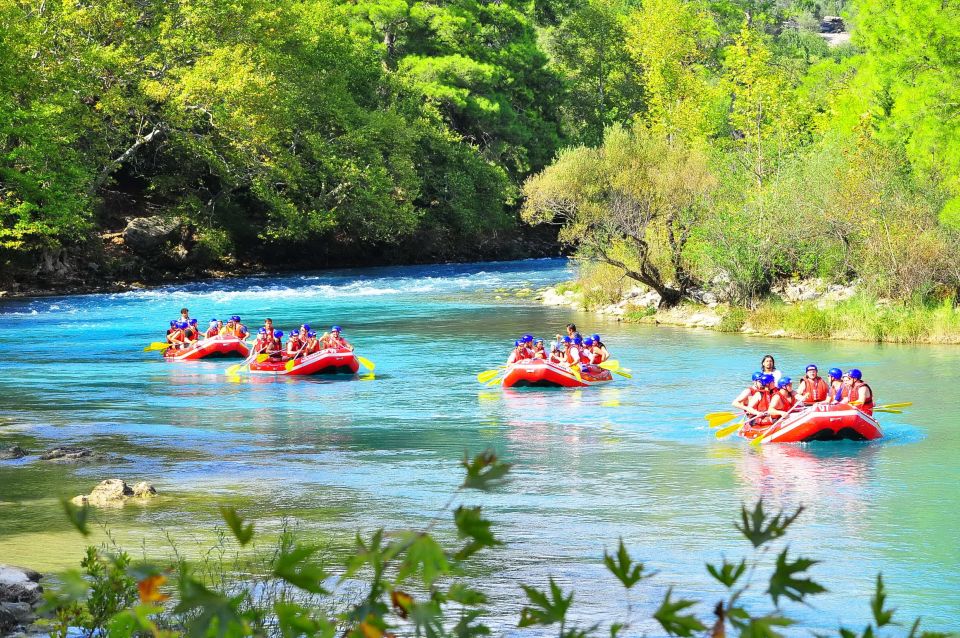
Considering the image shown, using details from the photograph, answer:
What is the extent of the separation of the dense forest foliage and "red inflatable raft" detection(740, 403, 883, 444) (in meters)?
14.1

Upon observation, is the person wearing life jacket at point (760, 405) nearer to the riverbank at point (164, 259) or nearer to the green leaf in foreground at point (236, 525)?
the green leaf in foreground at point (236, 525)

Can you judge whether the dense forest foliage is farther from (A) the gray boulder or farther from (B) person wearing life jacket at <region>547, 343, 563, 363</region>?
(B) person wearing life jacket at <region>547, 343, 563, 363</region>

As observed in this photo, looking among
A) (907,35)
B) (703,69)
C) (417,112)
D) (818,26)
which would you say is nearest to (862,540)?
(907,35)

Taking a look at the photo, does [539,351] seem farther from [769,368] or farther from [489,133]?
[489,133]

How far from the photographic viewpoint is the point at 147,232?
48.6 meters

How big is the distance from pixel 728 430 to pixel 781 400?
101cm

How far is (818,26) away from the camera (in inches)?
5012

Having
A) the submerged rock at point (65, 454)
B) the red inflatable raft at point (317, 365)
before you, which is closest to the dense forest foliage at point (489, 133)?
the red inflatable raft at point (317, 365)

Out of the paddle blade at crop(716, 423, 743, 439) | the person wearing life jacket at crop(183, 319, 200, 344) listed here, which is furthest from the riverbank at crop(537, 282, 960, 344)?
the person wearing life jacket at crop(183, 319, 200, 344)

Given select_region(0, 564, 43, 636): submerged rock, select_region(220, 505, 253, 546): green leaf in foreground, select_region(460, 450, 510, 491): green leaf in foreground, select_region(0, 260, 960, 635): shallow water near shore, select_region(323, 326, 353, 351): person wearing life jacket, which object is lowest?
select_region(0, 260, 960, 635): shallow water near shore

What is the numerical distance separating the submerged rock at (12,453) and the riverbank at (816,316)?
20723mm

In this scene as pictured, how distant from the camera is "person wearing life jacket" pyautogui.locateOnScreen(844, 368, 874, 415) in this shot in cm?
1762

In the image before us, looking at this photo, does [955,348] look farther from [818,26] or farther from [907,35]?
[818,26]

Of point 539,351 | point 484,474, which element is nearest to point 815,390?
point 539,351
